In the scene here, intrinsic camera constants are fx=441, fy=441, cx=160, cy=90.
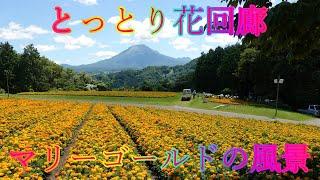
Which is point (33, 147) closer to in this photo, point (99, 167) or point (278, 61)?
point (99, 167)

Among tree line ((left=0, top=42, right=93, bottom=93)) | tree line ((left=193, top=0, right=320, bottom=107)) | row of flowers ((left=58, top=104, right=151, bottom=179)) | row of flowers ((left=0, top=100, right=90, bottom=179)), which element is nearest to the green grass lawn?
tree line ((left=193, top=0, right=320, bottom=107))

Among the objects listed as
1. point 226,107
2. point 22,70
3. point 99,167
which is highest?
point 22,70

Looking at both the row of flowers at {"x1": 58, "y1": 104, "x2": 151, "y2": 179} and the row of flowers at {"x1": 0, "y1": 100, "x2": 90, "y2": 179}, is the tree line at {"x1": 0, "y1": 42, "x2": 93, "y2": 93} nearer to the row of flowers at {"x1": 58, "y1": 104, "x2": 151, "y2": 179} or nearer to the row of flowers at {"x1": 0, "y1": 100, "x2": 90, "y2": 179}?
the row of flowers at {"x1": 0, "y1": 100, "x2": 90, "y2": 179}

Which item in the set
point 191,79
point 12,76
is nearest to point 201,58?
point 191,79

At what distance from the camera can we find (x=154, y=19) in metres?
10.1

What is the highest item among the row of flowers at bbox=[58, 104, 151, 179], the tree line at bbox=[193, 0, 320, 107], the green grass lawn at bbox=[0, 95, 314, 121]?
the tree line at bbox=[193, 0, 320, 107]

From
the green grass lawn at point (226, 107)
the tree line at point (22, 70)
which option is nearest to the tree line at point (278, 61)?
the green grass lawn at point (226, 107)

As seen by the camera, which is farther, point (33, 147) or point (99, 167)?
point (33, 147)

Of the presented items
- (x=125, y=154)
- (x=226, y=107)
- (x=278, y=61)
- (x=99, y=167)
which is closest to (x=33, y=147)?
(x=125, y=154)

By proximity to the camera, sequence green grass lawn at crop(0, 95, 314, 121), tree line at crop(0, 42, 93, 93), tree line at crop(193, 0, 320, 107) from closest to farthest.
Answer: tree line at crop(193, 0, 320, 107), green grass lawn at crop(0, 95, 314, 121), tree line at crop(0, 42, 93, 93)

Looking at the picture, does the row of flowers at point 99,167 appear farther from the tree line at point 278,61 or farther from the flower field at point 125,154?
the tree line at point 278,61

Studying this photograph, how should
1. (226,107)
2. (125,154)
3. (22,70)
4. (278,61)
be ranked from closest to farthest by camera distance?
(125,154) < (226,107) < (278,61) < (22,70)

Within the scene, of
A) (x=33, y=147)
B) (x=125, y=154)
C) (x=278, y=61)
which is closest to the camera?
(x=125, y=154)

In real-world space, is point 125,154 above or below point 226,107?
above
